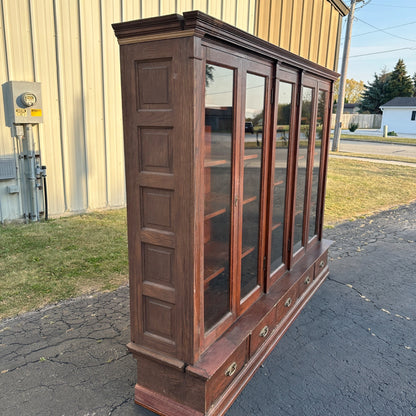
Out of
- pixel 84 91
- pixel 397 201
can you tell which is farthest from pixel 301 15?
pixel 84 91

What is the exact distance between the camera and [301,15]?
8.13 m

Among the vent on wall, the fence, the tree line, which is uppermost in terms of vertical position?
the tree line

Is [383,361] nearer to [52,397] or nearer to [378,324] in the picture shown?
[378,324]

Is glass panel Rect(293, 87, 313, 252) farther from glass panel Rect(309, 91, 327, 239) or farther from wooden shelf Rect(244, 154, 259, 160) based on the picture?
wooden shelf Rect(244, 154, 259, 160)

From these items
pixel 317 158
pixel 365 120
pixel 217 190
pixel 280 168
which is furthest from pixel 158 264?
pixel 365 120

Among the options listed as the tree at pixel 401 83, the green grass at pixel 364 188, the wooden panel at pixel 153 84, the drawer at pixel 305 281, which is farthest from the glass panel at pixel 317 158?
the tree at pixel 401 83

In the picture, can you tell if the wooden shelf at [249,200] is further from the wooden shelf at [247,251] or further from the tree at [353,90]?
the tree at [353,90]

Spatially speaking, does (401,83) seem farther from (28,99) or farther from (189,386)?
(189,386)

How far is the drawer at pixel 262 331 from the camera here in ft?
7.77

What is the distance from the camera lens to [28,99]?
4742 mm

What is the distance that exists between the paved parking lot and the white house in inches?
1373

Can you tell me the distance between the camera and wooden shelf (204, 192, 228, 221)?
6.35 ft

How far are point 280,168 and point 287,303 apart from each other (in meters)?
1.07

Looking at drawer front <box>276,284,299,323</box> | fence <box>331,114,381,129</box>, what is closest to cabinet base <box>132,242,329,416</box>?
drawer front <box>276,284,299,323</box>
